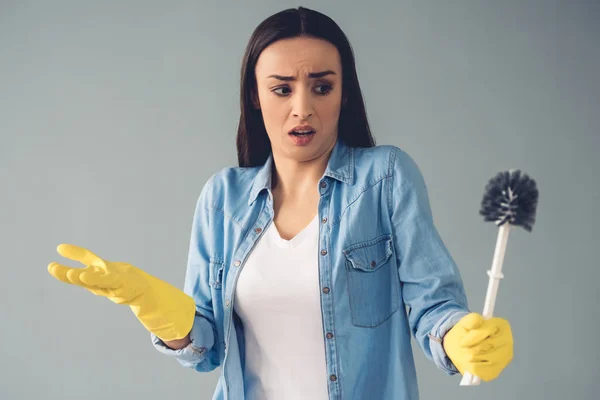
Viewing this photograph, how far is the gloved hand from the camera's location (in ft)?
3.40

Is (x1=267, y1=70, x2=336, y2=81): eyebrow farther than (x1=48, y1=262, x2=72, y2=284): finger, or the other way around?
(x1=267, y1=70, x2=336, y2=81): eyebrow

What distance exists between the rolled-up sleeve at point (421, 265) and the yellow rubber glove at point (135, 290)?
392mm

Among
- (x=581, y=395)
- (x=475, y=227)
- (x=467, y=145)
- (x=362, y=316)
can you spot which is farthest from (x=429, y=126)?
(x=362, y=316)

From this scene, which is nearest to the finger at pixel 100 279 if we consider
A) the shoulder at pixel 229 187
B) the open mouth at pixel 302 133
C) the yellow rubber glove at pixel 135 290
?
the yellow rubber glove at pixel 135 290

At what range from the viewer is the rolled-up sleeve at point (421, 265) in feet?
3.92

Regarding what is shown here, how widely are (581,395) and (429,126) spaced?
974mm

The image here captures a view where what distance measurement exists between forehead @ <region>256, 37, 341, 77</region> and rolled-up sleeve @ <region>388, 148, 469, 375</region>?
8.1 inches

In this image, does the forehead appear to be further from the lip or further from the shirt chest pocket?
the shirt chest pocket

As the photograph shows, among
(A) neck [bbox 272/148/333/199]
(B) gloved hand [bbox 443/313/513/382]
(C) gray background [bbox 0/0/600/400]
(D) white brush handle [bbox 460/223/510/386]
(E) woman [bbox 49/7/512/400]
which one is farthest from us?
(C) gray background [bbox 0/0/600/400]

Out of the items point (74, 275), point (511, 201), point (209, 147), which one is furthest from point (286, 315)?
point (209, 147)

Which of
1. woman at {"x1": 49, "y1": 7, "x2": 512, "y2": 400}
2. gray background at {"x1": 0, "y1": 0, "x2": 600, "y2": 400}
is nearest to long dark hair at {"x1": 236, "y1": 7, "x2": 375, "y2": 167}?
woman at {"x1": 49, "y1": 7, "x2": 512, "y2": 400}

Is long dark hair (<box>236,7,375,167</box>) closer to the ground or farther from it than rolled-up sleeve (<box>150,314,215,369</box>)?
farther from it

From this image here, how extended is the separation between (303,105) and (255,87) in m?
0.15

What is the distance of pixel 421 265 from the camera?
4.05ft
